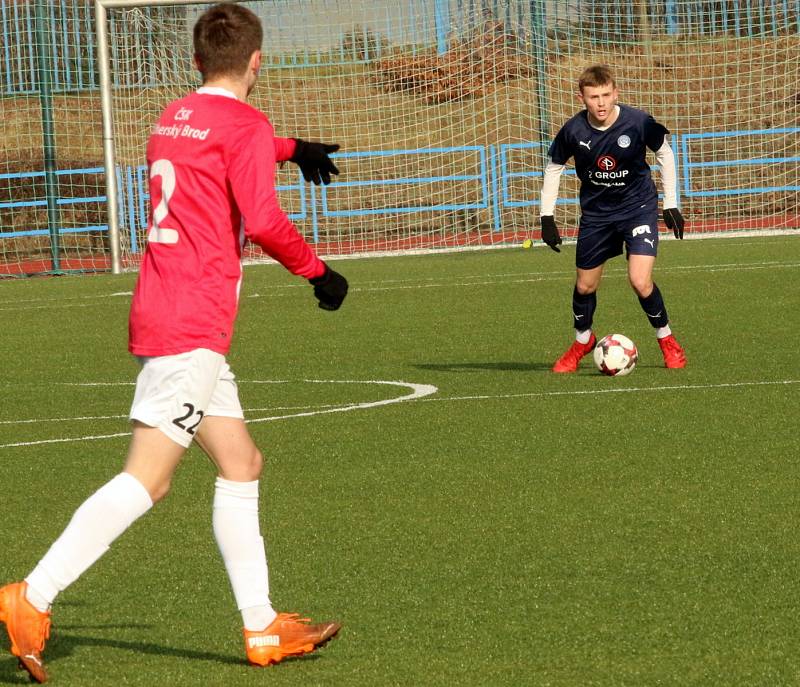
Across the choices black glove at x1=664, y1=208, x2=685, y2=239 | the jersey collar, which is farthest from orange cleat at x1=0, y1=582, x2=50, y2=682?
black glove at x1=664, y1=208, x2=685, y2=239

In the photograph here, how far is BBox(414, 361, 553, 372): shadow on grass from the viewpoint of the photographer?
11039 mm

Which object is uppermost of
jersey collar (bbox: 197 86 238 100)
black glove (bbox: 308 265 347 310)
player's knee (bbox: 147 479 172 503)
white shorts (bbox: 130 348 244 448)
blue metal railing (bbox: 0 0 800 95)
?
blue metal railing (bbox: 0 0 800 95)

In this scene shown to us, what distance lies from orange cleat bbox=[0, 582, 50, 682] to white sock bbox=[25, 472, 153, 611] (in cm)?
3

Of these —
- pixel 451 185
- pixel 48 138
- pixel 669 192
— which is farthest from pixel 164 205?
pixel 451 185

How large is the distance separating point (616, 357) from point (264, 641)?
6.22 meters

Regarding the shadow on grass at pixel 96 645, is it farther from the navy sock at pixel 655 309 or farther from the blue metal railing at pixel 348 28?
the blue metal railing at pixel 348 28

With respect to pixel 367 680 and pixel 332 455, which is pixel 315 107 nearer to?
pixel 332 455

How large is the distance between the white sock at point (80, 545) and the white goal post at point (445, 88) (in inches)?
729

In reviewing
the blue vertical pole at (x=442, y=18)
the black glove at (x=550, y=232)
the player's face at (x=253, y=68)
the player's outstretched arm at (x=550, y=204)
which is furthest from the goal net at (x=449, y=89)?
the player's face at (x=253, y=68)

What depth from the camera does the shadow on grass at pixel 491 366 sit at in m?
11.0

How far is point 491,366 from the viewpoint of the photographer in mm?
11234

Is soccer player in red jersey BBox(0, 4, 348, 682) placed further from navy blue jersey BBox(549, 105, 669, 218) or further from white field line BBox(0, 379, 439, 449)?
navy blue jersey BBox(549, 105, 669, 218)

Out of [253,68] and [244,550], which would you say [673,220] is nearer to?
[253,68]

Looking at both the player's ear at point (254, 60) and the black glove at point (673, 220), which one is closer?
the player's ear at point (254, 60)
